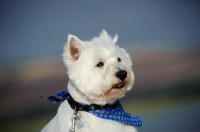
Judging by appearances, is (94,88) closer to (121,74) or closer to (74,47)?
(121,74)

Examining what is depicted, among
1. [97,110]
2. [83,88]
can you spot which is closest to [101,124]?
[97,110]

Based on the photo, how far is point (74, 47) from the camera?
3455 mm

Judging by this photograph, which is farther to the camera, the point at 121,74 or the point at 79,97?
the point at 79,97

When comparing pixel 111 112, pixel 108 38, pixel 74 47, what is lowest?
pixel 111 112

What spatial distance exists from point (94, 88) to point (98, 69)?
0.19 m

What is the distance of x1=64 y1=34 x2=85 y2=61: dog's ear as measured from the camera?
133 inches

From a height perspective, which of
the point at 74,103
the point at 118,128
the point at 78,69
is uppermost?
the point at 78,69

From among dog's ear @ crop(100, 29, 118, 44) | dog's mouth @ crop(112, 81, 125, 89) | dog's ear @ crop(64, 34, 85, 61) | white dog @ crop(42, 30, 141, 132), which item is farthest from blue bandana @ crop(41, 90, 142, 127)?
dog's ear @ crop(100, 29, 118, 44)

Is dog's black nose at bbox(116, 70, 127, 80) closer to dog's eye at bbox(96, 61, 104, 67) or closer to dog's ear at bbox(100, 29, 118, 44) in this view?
dog's eye at bbox(96, 61, 104, 67)

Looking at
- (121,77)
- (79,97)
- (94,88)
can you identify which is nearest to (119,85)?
(121,77)

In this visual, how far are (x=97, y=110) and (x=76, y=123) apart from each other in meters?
0.22

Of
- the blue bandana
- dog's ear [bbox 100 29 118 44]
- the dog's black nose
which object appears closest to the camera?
the dog's black nose

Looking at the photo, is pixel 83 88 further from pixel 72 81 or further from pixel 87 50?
pixel 87 50

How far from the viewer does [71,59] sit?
3.44 m
